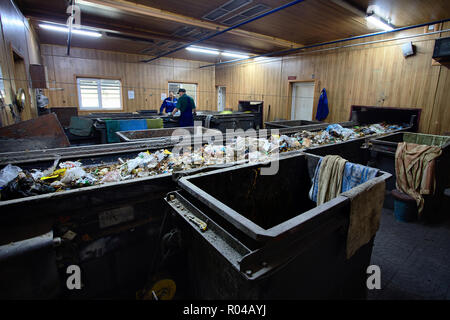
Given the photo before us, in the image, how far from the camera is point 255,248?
119 centimetres

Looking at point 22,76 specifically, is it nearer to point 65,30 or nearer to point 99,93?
point 65,30

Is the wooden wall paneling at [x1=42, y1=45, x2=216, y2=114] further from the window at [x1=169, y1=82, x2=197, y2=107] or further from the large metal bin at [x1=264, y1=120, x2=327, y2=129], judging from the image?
the large metal bin at [x1=264, y1=120, x2=327, y2=129]

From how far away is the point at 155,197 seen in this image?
1.85m

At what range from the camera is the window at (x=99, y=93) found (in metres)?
9.49

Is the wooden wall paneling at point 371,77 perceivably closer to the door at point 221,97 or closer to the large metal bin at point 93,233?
the door at point 221,97

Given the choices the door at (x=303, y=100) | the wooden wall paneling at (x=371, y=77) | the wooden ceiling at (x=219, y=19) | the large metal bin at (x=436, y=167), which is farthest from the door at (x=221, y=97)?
the large metal bin at (x=436, y=167)

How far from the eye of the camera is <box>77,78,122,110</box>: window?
949cm

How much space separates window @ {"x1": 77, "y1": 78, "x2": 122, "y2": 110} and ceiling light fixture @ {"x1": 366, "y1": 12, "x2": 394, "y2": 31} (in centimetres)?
940

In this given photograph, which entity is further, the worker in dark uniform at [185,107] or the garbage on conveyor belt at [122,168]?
the worker in dark uniform at [185,107]

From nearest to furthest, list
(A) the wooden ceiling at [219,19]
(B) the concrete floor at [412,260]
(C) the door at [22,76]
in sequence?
(B) the concrete floor at [412,260], (C) the door at [22,76], (A) the wooden ceiling at [219,19]

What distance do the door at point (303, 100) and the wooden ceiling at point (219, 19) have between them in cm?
138

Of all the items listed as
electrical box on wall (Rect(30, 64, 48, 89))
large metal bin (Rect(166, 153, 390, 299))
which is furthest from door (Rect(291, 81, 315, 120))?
electrical box on wall (Rect(30, 64, 48, 89))

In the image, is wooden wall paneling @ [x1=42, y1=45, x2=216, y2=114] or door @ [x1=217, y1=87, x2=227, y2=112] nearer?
wooden wall paneling @ [x1=42, y1=45, x2=216, y2=114]
